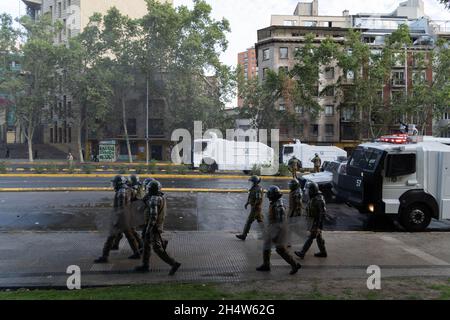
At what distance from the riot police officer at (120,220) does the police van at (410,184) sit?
6810 millimetres

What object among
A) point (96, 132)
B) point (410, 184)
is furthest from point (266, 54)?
point (410, 184)

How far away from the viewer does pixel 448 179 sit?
40.6 feet

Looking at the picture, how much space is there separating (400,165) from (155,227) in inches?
304

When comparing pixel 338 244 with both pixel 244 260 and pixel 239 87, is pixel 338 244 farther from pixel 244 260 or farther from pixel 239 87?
pixel 239 87

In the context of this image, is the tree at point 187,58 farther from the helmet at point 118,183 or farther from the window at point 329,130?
the helmet at point 118,183

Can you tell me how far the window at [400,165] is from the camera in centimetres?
1238

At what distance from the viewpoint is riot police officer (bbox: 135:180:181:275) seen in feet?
25.0

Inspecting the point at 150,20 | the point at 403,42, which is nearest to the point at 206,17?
the point at 150,20

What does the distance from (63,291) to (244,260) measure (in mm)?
3540

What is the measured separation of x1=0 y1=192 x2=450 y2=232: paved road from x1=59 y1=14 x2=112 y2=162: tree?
1202 inches

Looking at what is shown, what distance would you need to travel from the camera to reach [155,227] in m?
7.65

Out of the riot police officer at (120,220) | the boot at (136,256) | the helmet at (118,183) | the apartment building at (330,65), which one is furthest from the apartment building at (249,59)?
the boot at (136,256)

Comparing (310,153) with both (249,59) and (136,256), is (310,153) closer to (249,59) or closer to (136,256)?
(136,256)

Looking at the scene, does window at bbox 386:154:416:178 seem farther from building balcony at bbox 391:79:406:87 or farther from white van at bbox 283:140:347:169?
building balcony at bbox 391:79:406:87
